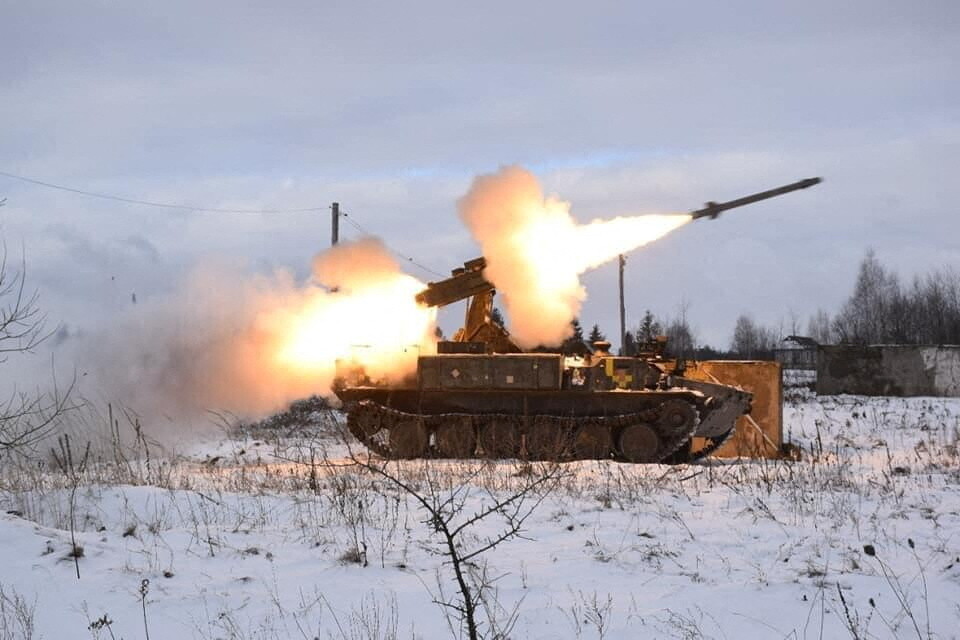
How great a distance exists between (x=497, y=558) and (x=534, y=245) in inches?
487

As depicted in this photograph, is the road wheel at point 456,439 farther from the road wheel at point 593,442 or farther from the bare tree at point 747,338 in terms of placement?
the bare tree at point 747,338

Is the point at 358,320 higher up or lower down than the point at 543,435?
higher up

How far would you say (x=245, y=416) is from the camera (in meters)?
23.8

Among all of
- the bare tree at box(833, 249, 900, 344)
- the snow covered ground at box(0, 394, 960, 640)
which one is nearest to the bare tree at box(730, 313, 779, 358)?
the bare tree at box(833, 249, 900, 344)

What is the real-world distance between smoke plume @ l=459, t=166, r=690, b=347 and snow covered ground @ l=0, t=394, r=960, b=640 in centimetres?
768

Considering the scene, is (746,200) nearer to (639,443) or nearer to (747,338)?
(639,443)

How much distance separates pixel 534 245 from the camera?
67.7ft

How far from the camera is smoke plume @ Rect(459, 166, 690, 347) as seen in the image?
2055cm

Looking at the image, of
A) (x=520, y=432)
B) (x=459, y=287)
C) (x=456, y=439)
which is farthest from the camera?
(x=459, y=287)

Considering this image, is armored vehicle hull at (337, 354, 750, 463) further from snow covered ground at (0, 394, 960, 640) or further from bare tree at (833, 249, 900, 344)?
bare tree at (833, 249, 900, 344)

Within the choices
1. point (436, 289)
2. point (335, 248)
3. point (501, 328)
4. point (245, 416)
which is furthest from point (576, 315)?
point (245, 416)

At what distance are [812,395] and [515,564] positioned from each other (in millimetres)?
31794

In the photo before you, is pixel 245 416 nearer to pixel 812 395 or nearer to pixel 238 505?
pixel 238 505

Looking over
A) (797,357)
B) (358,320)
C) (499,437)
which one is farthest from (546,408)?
(797,357)
